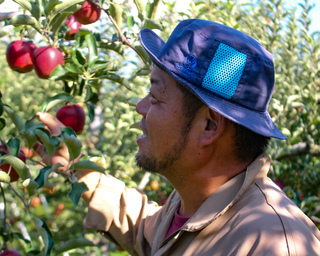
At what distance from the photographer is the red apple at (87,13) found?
1.92 metres

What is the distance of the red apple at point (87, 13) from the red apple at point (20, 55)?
24cm

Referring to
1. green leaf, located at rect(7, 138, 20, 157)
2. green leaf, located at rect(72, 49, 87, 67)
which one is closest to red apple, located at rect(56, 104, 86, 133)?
green leaf, located at rect(72, 49, 87, 67)

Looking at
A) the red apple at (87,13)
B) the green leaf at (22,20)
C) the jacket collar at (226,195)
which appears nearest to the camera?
A: the jacket collar at (226,195)

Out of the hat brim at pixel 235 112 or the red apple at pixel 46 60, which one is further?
the red apple at pixel 46 60

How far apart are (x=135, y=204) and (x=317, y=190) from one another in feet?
5.27

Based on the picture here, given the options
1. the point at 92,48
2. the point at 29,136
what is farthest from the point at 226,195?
the point at 92,48

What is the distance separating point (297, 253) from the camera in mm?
1035

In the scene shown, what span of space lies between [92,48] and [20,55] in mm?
375

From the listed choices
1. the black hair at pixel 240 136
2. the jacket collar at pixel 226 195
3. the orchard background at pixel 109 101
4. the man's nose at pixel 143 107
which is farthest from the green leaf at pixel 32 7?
the jacket collar at pixel 226 195

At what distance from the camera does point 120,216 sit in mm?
1816

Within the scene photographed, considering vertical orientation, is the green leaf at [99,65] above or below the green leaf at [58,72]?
above

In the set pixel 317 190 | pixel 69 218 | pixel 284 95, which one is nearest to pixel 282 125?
pixel 284 95

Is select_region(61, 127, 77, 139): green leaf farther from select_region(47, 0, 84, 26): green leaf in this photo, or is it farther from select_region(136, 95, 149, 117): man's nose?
select_region(47, 0, 84, 26): green leaf

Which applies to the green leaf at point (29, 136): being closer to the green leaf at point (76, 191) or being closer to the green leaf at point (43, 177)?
the green leaf at point (43, 177)
